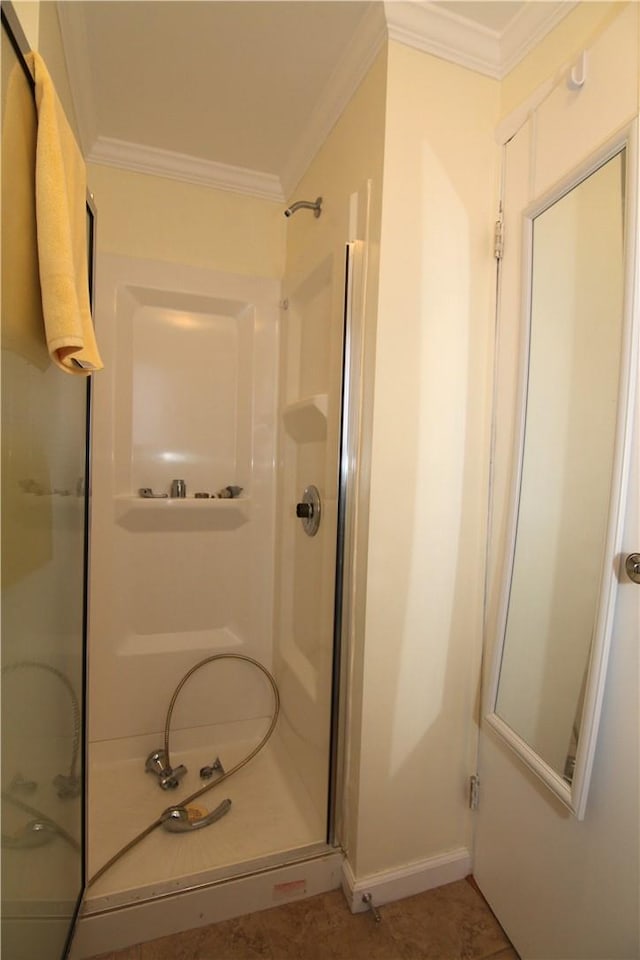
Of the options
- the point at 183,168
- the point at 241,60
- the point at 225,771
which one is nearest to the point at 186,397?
the point at 183,168

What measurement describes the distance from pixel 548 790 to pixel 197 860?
101 cm

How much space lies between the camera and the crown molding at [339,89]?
1.16m

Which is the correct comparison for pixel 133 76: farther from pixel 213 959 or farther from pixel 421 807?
pixel 213 959

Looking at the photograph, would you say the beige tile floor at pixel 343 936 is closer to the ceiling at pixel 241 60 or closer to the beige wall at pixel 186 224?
the beige wall at pixel 186 224

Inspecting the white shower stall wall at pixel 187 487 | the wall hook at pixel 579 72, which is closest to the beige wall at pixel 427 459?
the wall hook at pixel 579 72

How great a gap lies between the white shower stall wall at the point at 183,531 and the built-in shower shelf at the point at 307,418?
0.70 feet

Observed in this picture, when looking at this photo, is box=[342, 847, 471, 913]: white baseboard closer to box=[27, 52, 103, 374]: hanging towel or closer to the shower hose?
the shower hose

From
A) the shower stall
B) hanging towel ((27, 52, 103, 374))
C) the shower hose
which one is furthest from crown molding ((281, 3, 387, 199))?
the shower hose

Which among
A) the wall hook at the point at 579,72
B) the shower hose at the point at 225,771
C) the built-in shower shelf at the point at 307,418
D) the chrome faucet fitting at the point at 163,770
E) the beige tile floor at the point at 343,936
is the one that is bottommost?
the beige tile floor at the point at 343,936

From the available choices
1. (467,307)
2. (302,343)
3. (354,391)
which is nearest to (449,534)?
(354,391)

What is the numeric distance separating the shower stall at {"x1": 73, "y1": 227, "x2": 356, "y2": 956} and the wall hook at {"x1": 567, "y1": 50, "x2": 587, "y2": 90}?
70 cm

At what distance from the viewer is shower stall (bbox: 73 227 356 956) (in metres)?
1.49

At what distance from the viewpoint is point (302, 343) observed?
69.5 inches

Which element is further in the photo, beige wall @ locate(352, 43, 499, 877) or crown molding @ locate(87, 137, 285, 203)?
crown molding @ locate(87, 137, 285, 203)
